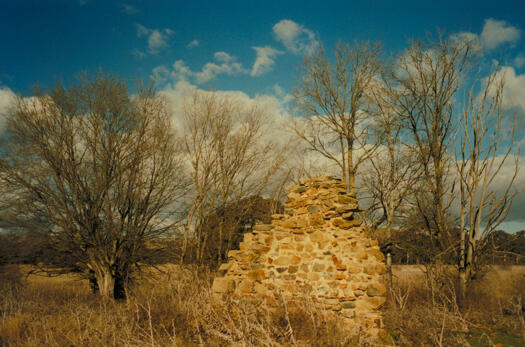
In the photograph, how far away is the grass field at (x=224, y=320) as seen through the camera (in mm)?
4422

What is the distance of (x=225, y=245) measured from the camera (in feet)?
53.5

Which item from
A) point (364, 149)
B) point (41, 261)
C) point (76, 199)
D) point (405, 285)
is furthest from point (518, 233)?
point (41, 261)

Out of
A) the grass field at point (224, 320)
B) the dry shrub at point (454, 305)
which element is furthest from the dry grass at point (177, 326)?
the dry shrub at point (454, 305)

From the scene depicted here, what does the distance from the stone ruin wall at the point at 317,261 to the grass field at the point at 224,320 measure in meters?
0.44

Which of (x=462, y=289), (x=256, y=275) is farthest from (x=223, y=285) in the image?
(x=462, y=289)

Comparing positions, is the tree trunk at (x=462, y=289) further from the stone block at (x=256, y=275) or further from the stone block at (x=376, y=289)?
the stone block at (x=256, y=275)

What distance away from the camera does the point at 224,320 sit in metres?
5.59

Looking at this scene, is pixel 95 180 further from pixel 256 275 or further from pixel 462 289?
pixel 462 289

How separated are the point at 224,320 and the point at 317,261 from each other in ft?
7.82

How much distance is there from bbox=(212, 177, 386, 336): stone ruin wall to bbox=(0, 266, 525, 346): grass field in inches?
17.5

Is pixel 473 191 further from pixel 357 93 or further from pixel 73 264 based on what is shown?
pixel 73 264

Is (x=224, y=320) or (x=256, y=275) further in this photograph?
(x=256, y=275)

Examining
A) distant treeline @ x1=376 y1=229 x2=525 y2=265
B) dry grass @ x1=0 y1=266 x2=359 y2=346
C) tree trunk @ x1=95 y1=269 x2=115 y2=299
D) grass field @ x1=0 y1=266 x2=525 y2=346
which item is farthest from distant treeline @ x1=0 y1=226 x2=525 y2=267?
dry grass @ x1=0 y1=266 x2=359 y2=346

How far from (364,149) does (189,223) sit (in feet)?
29.0
